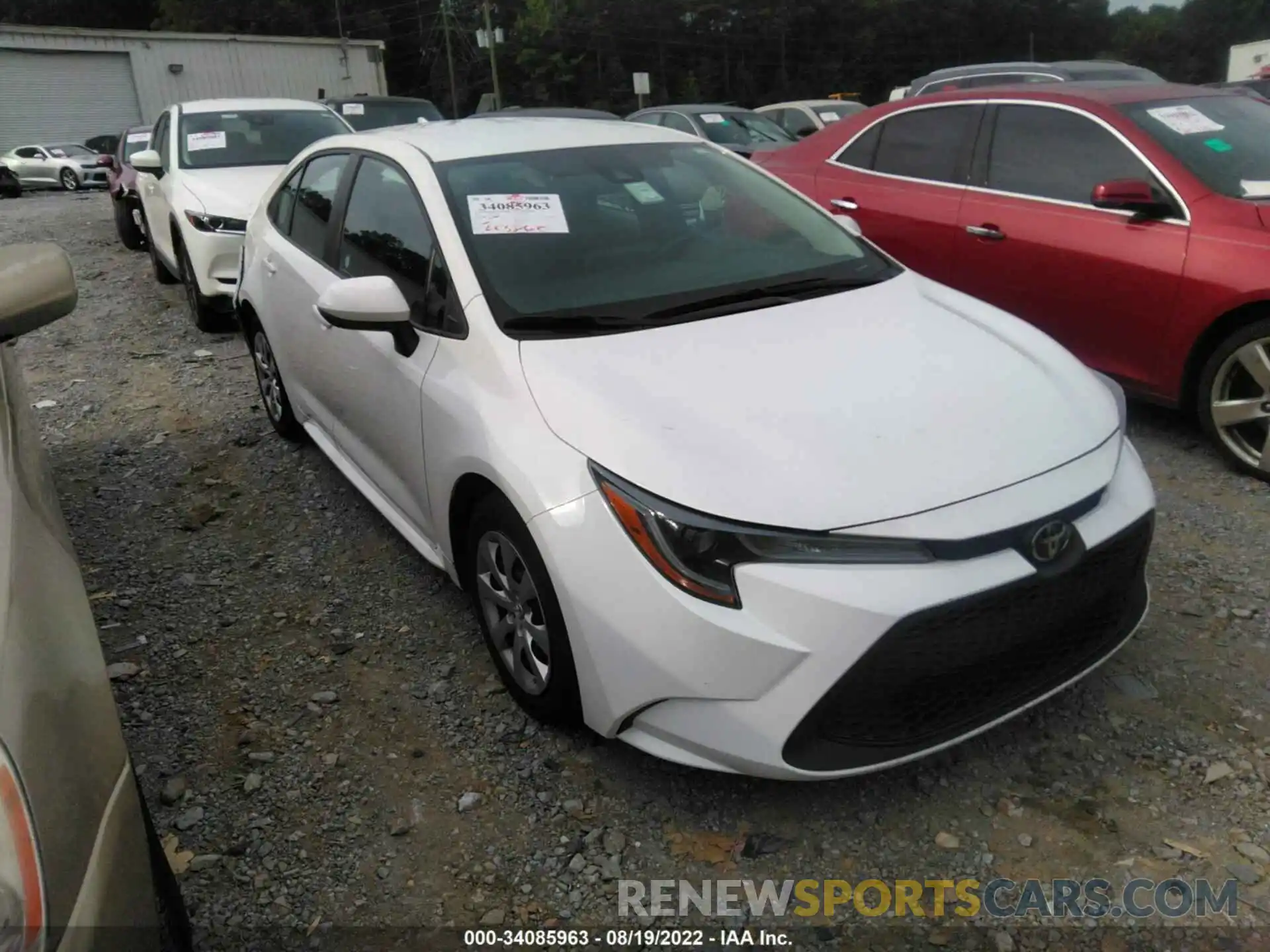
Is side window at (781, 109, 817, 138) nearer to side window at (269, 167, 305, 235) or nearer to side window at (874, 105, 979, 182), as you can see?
side window at (874, 105, 979, 182)

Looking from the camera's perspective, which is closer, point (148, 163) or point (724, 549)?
point (724, 549)

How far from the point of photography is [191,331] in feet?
23.8

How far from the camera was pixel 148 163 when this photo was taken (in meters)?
7.60

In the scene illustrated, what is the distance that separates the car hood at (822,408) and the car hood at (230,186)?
502cm

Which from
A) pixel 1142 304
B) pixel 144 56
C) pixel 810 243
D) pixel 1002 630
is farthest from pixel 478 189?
pixel 144 56

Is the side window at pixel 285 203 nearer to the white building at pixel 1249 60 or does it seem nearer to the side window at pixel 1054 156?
the side window at pixel 1054 156

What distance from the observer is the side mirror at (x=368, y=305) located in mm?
2855

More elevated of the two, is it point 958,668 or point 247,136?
point 247,136

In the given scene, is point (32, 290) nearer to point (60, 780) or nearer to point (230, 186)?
point (60, 780)

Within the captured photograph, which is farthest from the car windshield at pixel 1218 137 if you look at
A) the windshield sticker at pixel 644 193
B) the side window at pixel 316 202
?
the side window at pixel 316 202

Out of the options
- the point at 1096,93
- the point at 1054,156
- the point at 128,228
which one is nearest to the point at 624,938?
the point at 1054,156

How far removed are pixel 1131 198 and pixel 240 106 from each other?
22.6 ft

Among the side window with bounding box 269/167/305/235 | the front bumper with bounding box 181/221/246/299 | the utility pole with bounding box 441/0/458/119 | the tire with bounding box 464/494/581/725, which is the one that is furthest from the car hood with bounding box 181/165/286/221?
the utility pole with bounding box 441/0/458/119

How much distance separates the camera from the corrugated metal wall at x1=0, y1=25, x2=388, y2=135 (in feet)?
92.2
